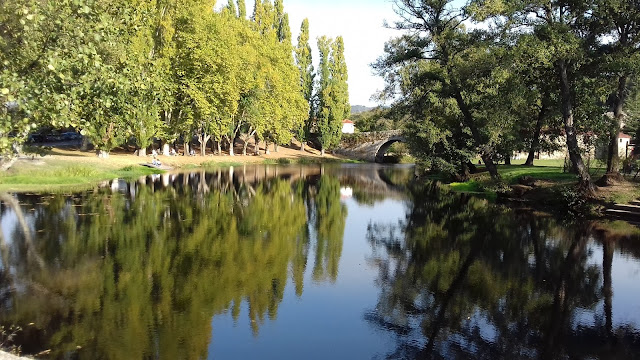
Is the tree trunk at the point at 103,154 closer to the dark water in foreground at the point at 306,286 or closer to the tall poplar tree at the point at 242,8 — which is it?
the dark water in foreground at the point at 306,286

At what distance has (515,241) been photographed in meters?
19.7

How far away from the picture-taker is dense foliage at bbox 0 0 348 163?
917 cm

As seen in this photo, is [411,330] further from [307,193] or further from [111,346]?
[307,193]

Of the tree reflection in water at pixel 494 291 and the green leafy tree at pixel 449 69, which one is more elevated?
the green leafy tree at pixel 449 69

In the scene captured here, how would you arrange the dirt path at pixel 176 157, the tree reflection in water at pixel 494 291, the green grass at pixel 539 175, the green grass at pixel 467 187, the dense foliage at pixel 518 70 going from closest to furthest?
the tree reflection in water at pixel 494 291 → the dense foliage at pixel 518 70 → the green grass at pixel 539 175 → the green grass at pixel 467 187 → the dirt path at pixel 176 157

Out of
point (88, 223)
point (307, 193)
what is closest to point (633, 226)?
point (307, 193)

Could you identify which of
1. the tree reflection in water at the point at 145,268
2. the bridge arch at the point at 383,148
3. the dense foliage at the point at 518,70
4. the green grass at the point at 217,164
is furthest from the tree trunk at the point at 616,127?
the bridge arch at the point at 383,148

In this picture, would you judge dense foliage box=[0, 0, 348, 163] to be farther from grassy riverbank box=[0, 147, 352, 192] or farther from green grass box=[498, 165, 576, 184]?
green grass box=[498, 165, 576, 184]

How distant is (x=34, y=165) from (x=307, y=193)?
21442 millimetres

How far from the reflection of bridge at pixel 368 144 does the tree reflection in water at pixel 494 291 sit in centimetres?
7043

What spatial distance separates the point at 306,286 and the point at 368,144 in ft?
277

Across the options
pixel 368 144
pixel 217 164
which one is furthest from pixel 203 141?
pixel 368 144

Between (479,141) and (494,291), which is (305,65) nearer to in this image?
(479,141)

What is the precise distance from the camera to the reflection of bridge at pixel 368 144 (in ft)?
306
